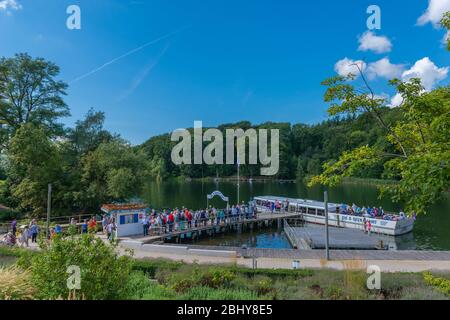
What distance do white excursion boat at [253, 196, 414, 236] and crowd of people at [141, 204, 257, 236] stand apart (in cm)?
655

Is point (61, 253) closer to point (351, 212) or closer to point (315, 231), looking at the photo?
point (315, 231)

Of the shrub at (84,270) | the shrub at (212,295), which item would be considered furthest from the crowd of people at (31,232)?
the shrub at (212,295)

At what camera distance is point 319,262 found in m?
16.5

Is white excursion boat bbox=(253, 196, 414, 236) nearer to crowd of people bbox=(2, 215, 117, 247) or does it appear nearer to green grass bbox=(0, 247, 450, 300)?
green grass bbox=(0, 247, 450, 300)

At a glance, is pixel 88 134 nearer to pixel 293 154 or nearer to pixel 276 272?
pixel 276 272

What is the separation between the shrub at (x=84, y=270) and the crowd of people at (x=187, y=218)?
16.6 m

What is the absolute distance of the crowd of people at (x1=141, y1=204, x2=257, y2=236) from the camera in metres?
25.3

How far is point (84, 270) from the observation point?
723 cm

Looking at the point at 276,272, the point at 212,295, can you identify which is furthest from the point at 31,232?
the point at 212,295

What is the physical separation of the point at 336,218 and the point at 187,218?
1560 centimetres

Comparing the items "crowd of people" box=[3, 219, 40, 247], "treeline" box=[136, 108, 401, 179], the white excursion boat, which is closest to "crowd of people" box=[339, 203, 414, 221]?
the white excursion boat
